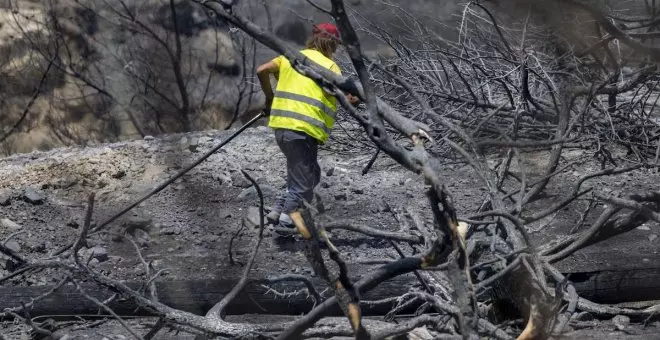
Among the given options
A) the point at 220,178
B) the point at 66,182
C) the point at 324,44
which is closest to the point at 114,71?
the point at 66,182

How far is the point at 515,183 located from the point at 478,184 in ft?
0.96

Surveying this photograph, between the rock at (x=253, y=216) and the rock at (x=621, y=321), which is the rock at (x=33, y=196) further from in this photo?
the rock at (x=621, y=321)

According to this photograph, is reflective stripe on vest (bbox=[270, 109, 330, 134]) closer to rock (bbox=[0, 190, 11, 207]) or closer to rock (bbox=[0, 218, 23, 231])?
rock (bbox=[0, 218, 23, 231])

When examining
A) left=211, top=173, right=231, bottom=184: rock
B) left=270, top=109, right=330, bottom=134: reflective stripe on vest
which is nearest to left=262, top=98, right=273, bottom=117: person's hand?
left=270, top=109, right=330, bottom=134: reflective stripe on vest

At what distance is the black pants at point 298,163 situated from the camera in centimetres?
643

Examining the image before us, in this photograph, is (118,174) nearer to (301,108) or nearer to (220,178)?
(220,178)

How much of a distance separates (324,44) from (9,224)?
2824 millimetres

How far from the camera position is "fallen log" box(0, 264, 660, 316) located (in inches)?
204

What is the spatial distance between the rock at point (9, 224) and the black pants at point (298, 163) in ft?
6.86

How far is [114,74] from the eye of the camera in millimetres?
11023

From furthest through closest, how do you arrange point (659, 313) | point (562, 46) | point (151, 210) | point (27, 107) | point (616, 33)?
point (27, 107), point (151, 210), point (562, 46), point (659, 313), point (616, 33)

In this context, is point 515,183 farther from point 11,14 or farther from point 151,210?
point 11,14

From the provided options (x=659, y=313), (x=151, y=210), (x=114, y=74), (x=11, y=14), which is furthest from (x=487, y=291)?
(x=11, y=14)

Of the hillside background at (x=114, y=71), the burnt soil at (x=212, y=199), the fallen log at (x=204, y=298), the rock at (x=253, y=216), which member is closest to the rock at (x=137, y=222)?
the burnt soil at (x=212, y=199)
